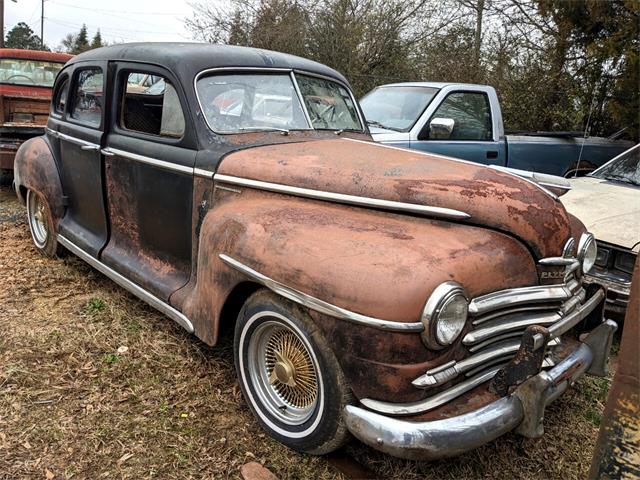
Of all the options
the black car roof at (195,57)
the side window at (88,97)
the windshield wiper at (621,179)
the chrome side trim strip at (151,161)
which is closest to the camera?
the chrome side trim strip at (151,161)

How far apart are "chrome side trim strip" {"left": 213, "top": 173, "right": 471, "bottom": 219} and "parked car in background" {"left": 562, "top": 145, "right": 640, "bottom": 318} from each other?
4.08 ft

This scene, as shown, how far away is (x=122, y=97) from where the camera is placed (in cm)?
393

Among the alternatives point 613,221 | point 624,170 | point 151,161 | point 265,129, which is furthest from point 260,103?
point 624,170

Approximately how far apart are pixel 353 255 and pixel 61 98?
3853 mm

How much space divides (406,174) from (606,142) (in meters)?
6.16

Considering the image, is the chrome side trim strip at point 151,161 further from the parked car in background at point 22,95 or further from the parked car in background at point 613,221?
the parked car in background at point 22,95

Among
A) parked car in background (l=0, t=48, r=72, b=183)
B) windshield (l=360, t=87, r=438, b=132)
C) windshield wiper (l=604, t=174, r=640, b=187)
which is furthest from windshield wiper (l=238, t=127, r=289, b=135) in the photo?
parked car in background (l=0, t=48, r=72, b=183)

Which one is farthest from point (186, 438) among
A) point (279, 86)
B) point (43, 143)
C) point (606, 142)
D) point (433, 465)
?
point (606, 142)

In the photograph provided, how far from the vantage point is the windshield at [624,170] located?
205 inches

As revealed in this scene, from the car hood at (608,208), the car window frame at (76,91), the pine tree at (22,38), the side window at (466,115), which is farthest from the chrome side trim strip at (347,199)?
the pine tree at (22,38)

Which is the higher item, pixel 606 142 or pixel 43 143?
pixel 606 142

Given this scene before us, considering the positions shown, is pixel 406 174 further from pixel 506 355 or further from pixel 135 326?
pixel 135 326

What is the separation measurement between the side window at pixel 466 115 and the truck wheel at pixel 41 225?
13.4ft

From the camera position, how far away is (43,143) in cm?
498
